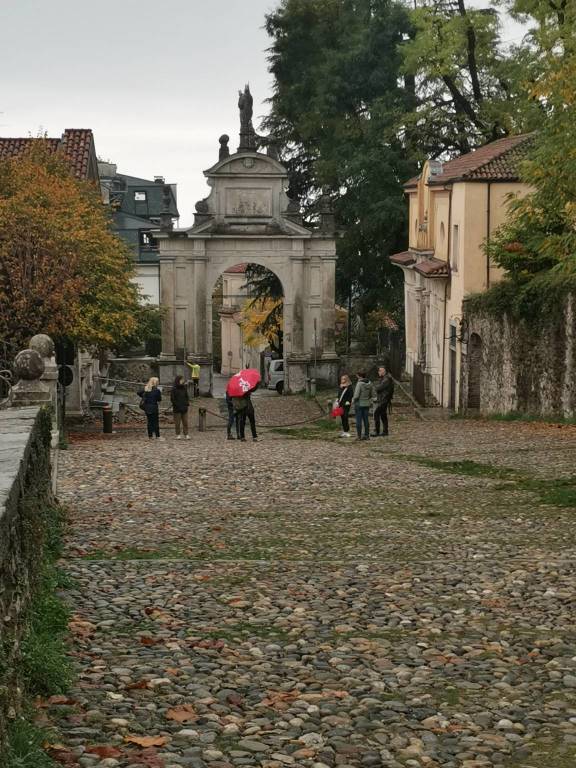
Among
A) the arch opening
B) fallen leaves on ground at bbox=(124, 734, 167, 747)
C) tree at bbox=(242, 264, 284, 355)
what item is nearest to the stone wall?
tree at bbox=(242, 264, 284, 355)

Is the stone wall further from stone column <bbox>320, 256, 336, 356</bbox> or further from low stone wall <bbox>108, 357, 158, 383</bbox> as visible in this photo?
low stone wall <bbox>108, 357, 158, 383</bbox>

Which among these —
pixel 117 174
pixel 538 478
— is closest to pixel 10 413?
pixel 538 478

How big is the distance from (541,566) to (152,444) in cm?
1779

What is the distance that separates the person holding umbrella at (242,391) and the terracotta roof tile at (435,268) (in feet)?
40.5

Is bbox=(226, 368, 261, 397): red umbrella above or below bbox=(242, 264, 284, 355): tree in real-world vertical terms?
below

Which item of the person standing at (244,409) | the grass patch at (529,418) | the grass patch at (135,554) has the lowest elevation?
the grass patch at (135,554)

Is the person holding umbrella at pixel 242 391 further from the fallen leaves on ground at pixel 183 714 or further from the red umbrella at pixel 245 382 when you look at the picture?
the fallen leaves on ground at pixel 183 714

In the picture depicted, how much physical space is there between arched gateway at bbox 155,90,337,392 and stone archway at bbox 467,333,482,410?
14126 millimetres

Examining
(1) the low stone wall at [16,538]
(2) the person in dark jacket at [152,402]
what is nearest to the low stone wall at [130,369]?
(2) the person in dark jacket at [152,402]

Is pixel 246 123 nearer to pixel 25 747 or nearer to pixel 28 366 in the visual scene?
pixel 28 366

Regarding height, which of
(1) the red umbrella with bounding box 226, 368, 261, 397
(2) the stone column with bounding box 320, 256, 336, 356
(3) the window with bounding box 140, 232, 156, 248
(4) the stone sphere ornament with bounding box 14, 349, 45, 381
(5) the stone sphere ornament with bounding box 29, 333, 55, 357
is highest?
(3) the window with bounding box 140, 232, 156, 248

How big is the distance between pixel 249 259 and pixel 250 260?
0.21ft

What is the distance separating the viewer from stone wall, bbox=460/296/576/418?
3069 centimetres

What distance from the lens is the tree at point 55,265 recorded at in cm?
3178
